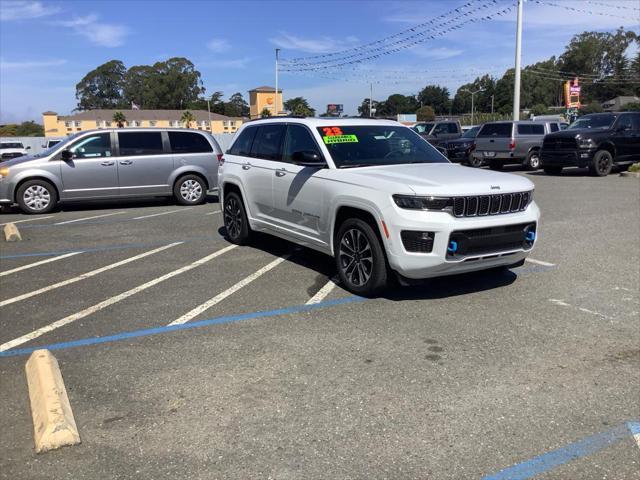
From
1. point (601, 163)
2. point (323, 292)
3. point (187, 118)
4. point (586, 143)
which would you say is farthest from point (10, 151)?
point (187, 118)

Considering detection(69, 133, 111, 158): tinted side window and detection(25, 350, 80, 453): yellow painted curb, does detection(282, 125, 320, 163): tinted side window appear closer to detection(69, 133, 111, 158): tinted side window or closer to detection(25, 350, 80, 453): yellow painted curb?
detection(25, 350, 80, 453): yellow painted curb

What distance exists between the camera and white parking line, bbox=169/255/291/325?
5.17 m

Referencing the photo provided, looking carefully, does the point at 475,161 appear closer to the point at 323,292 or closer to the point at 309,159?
the point at 309,159

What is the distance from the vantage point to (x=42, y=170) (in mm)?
12008

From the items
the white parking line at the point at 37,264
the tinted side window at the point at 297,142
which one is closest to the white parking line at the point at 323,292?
the tinted side window at the point at 297,142

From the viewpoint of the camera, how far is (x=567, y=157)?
17.4 metres

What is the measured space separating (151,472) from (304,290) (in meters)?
3.27

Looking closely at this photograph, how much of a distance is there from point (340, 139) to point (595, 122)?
14784 millimetres

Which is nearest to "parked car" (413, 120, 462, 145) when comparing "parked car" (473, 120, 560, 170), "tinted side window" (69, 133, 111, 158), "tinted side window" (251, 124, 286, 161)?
"parked car" (473, 120, 560, 170)

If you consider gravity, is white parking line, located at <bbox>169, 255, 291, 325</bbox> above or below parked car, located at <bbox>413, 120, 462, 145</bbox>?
below

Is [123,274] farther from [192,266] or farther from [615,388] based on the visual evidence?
[615,388]

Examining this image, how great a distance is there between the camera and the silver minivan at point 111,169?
12.0 metres

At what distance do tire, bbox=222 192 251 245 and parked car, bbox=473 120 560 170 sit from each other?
1453cm

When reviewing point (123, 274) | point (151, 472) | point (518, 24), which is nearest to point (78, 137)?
point (123, 274)
